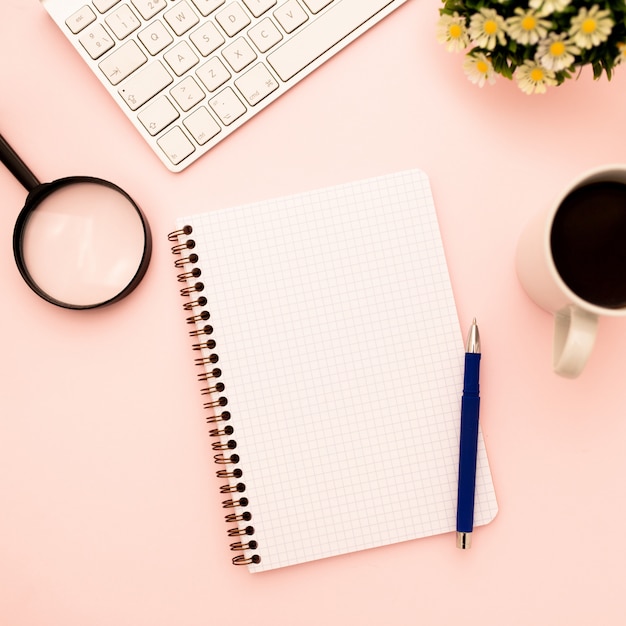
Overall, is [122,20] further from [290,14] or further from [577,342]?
[577,342]

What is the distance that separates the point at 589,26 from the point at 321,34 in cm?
29

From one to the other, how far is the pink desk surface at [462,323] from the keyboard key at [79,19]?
5 cm

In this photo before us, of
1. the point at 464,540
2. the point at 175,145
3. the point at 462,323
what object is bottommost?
the point at 464,540

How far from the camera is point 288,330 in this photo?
0.67 metres

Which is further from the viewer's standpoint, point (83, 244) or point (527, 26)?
point (83, 244)

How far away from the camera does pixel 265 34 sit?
0.65 metres

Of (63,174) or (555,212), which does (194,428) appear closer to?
(63,174)

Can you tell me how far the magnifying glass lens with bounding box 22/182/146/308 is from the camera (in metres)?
0.68

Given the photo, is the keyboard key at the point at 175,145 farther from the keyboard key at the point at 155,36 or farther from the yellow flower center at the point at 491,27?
the yellow flower center at the point at 491,27

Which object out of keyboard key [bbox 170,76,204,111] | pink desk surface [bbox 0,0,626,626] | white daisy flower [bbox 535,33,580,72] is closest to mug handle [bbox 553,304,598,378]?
pink desk surface [bbox 0,0,626,626]

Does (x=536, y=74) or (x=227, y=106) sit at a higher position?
(x=227, y=106)

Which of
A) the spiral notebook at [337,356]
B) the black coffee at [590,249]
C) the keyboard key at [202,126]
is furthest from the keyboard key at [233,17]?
the black coffee at [590,249]

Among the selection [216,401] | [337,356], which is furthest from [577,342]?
[216,401]

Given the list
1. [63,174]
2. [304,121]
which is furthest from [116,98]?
[304,121]
